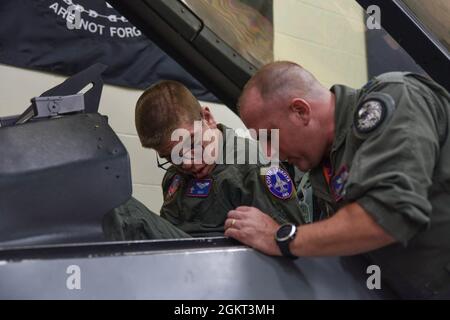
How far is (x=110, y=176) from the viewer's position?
1021 millimetres

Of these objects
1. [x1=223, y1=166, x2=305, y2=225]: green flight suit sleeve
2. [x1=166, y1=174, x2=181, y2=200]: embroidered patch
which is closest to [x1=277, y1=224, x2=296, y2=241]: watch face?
[x1=223, y1=166, x2=305, y2=225]: green flight suit sleeve

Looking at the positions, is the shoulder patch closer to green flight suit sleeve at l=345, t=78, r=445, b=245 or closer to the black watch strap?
green flight suit sleeve at l=345, t=78, r=445, b=245

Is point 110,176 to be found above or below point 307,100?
below

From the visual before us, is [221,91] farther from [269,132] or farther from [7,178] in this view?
[7,178]

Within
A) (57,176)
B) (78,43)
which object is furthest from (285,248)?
(78,43)

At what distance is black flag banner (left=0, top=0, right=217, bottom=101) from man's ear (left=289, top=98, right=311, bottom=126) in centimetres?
152

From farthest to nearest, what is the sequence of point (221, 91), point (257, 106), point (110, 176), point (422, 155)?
point (221, 91) < point (257, 106) < point (110, 176) < point (422, 155)

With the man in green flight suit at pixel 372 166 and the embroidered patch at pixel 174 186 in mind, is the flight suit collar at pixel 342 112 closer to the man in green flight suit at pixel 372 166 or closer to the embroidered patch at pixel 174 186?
the man in green flight suit at pixel 372 166

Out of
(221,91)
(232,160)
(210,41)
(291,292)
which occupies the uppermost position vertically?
(210,41)

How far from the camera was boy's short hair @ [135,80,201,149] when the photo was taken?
1580 mm

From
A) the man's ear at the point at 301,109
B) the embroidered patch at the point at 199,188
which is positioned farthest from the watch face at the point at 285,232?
the embroidered patch at the point at 199,188

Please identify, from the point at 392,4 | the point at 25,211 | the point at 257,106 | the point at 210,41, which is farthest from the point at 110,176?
the point at 210,41

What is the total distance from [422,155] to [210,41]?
0.91 meters

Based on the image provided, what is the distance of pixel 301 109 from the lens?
1102mm
